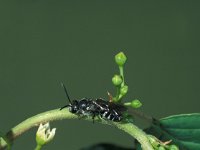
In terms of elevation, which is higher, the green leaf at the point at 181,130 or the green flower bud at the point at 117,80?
the green flower bud at the point at 117,80

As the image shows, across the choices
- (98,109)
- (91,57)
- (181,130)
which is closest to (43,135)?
(98,109)

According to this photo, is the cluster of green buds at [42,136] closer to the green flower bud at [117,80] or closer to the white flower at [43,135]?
the white flower at [43,135]

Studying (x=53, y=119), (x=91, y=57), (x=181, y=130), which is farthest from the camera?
(x=91, y=57)

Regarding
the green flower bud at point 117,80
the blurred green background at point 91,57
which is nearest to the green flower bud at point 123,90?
the green flower bud at point 117,80

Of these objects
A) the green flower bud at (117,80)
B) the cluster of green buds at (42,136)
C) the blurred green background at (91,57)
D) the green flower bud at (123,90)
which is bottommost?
the blurred green background at (91,57)

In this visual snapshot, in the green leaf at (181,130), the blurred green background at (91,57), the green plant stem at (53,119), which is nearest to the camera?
the green plant stem at (53,119)

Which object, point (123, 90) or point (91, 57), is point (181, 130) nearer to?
point (123, 90)
